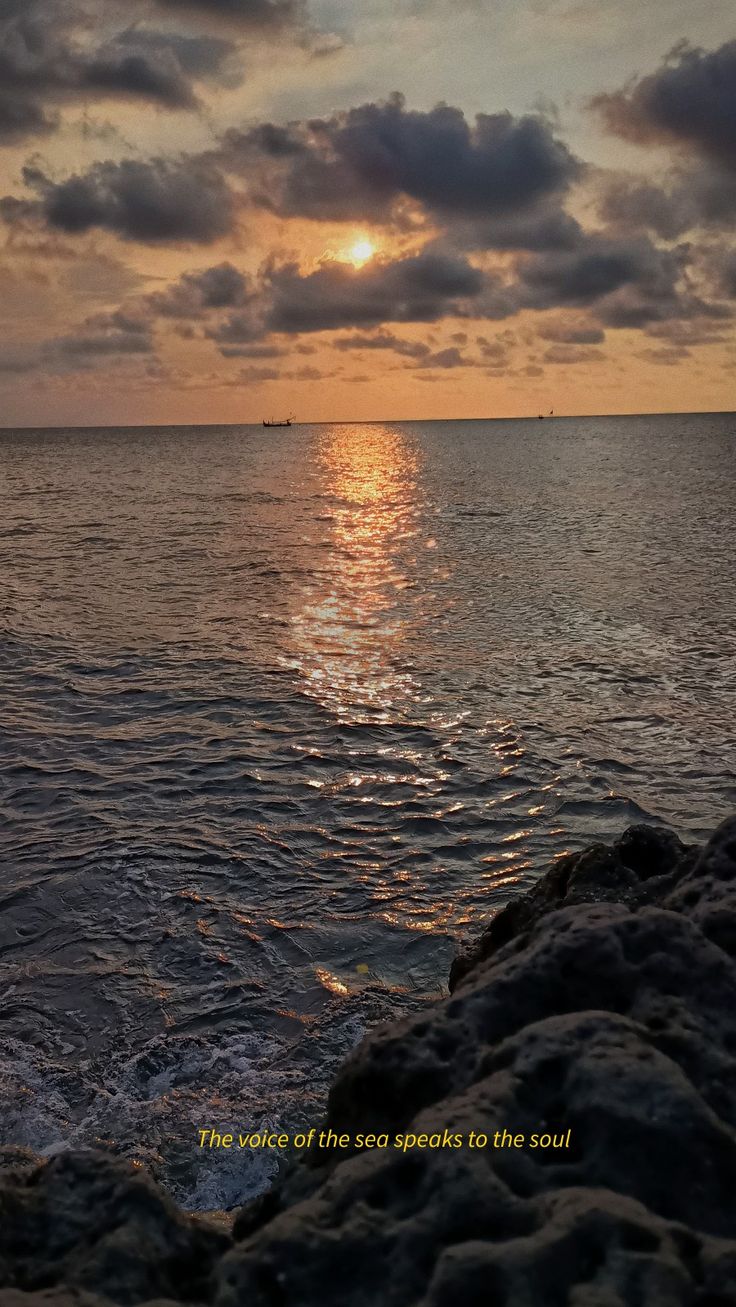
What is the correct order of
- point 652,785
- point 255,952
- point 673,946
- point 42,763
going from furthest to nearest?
point 42,763, point 652,785, point 255,952, point 673,946

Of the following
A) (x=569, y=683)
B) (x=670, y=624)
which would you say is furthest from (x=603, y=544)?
(x=569, y=683)

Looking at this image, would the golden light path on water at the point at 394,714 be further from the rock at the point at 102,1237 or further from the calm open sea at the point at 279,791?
the rock at the point at 102,1237

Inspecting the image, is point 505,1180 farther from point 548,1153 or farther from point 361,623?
point 361,623

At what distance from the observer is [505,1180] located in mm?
3678

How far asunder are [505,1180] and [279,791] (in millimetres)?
10230

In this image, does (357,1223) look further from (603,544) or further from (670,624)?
(603,544)

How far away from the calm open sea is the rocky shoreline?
284 cm

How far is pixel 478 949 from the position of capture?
281 inches

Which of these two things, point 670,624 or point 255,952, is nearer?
point 255,952

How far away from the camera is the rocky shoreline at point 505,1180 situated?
3.27 m

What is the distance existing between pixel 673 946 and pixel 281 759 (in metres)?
10.6

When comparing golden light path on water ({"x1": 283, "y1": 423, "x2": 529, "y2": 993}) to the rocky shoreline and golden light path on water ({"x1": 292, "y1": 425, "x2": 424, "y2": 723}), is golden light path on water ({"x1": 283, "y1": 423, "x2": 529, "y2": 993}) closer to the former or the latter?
golden light path on water ({"x1": 292, "y1": 425, "x2": 424, "y2": 723})

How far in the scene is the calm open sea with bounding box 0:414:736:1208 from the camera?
8.12 metres

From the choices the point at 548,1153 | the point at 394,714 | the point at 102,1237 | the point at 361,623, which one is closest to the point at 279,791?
the point at 394,714
